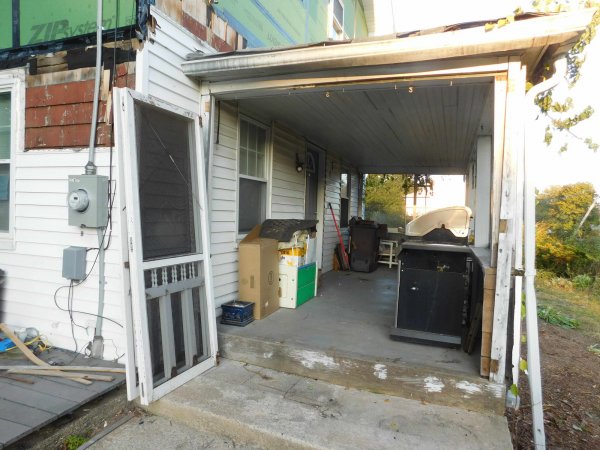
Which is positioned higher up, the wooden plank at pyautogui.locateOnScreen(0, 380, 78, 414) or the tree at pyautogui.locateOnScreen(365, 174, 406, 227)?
the tree at pyautogui.locateOnScreen(365, 174, 406, 227)

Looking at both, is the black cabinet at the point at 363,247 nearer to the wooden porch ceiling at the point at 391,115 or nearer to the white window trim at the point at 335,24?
the wooden porch ceiling at the point at 391,115

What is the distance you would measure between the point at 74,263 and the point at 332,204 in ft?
18.0

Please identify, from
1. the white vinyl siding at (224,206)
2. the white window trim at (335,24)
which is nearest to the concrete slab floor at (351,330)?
the white vinyl siding at (224,206)

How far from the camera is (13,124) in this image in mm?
3670

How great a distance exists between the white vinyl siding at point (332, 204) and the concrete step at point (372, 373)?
4211 millimetres

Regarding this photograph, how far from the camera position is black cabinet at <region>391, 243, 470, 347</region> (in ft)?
11.1

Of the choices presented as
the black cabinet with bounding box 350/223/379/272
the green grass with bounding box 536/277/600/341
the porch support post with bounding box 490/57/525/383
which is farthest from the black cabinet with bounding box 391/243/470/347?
the black cabinet with bounding box 350/223/379/272

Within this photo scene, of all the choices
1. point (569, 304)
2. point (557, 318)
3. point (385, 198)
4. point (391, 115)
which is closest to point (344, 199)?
point (391, 115)

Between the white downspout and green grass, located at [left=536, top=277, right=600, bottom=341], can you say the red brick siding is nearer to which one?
the white downspout

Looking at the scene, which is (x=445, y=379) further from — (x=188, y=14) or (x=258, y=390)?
(x=188, y=14)

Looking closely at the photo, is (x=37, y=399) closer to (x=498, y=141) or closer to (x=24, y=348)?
(x=24, y=348)

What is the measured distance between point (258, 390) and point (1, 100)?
3.77 m

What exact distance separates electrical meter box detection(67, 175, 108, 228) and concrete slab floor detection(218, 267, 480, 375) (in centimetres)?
150

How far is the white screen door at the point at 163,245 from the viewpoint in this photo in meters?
2.66
